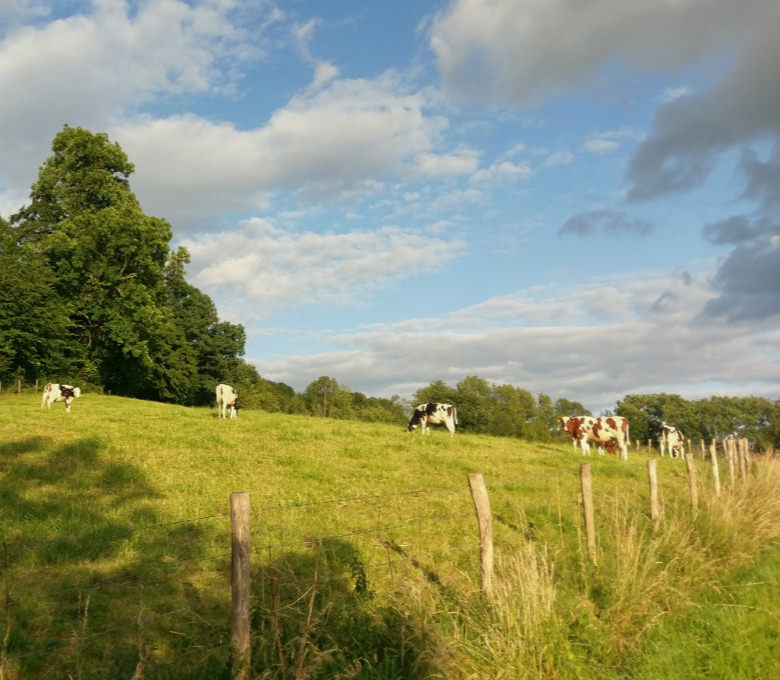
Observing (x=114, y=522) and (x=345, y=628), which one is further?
(x=114, y=522)

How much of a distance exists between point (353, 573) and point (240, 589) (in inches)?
133

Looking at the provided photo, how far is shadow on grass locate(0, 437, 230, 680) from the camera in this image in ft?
20.7

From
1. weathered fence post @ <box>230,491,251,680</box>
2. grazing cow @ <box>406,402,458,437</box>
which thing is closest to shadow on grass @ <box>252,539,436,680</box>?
weathered fence post @ <box>230,491,251,680</box>

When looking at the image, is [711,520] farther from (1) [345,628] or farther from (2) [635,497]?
(1) [345,628]

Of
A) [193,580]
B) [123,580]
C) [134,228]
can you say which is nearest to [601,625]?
[193,580]

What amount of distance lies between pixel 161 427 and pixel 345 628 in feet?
56.9

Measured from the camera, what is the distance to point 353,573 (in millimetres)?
8445

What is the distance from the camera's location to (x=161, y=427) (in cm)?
2152

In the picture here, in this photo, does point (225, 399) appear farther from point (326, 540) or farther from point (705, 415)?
point (705, 415)

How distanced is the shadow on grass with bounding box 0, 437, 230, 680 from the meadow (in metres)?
0.04

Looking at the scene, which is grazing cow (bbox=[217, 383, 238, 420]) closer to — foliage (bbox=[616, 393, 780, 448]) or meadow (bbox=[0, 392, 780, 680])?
meadow (bbox=[0, 392, 780, 680])

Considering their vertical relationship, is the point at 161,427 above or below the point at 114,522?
above

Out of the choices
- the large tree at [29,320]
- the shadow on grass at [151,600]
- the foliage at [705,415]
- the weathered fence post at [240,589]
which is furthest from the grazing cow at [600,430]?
the foliage at [705,415]

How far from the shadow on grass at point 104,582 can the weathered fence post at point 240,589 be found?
44cm
